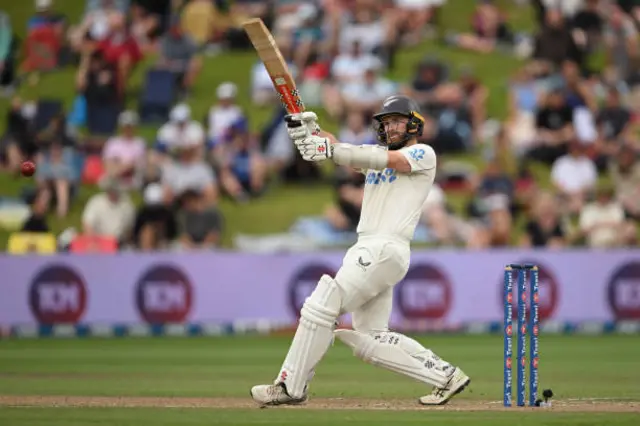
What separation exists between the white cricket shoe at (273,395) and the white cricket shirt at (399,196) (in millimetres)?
1286

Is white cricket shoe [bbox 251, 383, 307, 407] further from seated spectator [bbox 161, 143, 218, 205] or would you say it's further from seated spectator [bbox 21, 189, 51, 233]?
seated spectator [bbox 161, 143, 218, 205]

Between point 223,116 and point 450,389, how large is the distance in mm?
12756

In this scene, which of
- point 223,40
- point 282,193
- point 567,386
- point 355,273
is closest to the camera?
point 355,273

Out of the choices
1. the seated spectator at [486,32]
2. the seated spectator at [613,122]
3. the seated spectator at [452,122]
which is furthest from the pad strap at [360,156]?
the seated spectator at [486,32]

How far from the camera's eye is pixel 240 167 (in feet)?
73.0

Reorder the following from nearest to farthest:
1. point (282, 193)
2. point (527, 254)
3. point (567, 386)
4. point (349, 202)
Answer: point (567, 386), point (527, 254), point (349, 202), point (282, 193)

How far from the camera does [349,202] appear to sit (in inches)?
813

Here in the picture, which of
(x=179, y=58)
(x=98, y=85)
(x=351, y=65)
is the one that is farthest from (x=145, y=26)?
(x=351, y=65)

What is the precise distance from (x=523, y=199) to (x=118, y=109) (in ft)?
22.9

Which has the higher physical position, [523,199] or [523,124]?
[523,124]

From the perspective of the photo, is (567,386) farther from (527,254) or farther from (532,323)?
(527,254)

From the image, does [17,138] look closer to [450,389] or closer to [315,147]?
[315,147]

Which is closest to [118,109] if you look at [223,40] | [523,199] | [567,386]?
[223,40]

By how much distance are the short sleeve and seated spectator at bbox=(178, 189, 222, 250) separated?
1045cm
